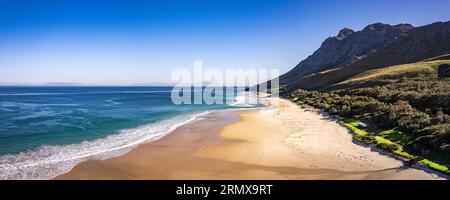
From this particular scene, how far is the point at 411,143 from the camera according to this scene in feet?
65.4

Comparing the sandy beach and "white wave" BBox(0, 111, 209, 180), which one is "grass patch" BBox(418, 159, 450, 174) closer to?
the sandy beach

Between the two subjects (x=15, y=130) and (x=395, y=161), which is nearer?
(x=395, y=161)

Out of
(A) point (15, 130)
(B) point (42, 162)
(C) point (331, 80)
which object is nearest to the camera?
(B) point (42, 162)

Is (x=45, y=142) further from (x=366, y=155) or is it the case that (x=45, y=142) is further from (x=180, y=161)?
(x=366, y=155)

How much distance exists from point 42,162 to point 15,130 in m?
15.6

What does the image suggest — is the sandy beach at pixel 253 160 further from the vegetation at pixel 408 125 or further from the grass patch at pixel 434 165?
the vegetation at pixel 408 125

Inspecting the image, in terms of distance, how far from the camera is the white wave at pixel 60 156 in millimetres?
17453
